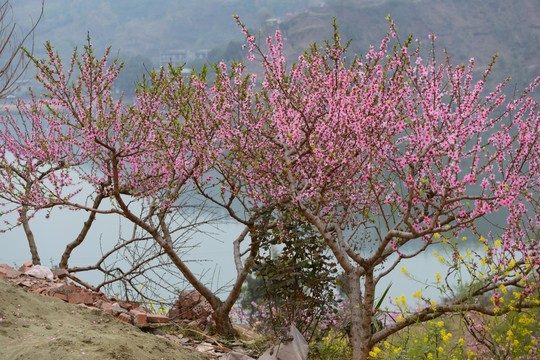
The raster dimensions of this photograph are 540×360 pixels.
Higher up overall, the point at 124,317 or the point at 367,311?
the point at 367,311

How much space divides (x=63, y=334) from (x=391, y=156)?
2.94 metres

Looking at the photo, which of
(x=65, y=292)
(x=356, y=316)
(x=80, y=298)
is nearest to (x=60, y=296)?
(x=65, y=292)

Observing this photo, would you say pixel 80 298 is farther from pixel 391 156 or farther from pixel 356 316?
pixel 391 156

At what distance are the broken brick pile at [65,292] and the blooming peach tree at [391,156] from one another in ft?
5.72

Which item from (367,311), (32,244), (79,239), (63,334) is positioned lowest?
(63,334)

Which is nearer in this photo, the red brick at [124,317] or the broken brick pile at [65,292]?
the red brick at [124,317]

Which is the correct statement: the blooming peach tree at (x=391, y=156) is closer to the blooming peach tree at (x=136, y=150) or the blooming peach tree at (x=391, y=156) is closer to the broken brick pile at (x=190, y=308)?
the blooming peach tree at (x=136, y=150)

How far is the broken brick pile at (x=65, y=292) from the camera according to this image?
19.6 ft

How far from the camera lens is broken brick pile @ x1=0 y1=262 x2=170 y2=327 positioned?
5.96 m

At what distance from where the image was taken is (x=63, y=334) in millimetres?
4246

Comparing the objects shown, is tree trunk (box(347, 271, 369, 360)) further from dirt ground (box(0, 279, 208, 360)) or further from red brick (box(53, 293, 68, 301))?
red brick (box(53, 293, 68, 301))

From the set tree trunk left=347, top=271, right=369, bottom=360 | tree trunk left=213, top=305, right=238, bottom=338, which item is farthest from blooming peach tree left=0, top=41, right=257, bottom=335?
tree trunk left=347, top=271, right=369, bottom=360

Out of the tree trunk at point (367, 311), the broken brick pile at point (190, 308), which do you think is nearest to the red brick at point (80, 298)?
the broken brick pile at point (190, 308)

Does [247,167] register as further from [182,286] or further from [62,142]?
[62,142]
